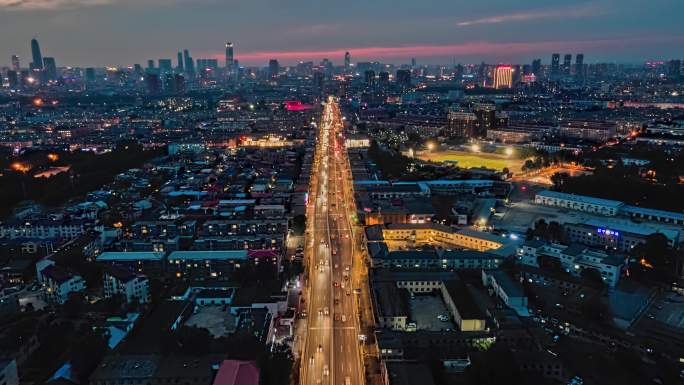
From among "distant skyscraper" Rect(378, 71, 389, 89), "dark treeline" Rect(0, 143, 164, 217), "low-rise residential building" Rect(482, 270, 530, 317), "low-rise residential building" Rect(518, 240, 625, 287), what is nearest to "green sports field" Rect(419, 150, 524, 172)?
"low-rise residential building" Rect(518, 240, 625, 287)

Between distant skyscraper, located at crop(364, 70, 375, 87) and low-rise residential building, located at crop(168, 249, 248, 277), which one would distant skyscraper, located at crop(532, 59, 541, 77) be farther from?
low-rise residential building, located at crop(168, 249, 248, 277)

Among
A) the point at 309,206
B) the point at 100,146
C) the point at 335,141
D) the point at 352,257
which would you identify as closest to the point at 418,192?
the point at 309,206

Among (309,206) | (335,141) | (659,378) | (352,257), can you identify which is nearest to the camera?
(659,378)

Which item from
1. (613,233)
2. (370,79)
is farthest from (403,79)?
(613,233)

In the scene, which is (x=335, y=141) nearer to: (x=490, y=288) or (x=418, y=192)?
(x=418, y=192)

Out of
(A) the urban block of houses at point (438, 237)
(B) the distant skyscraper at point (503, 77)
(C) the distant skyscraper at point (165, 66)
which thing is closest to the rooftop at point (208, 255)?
(A) the urban block of houses at point (438, 237)

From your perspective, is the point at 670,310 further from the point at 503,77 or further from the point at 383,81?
the point at 503,77
